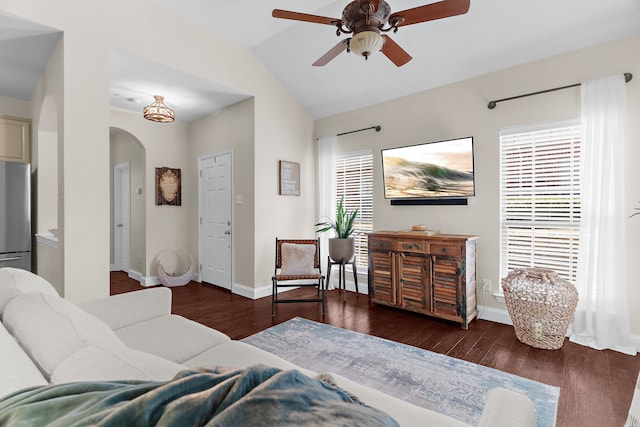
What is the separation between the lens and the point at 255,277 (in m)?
4.15

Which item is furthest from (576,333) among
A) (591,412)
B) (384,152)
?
(384,152)

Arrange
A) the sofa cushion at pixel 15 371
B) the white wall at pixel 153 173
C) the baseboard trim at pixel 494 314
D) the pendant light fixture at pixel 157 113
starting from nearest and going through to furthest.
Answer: the sofa cushion at pixel 15 371 → the baseboard trim at pixel 494 314 → the pendant light fixture at pixel 157 113 → the white wall at pixel 153 173

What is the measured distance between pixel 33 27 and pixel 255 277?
3179 mm

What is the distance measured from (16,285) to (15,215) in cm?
312

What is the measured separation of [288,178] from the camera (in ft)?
14.8

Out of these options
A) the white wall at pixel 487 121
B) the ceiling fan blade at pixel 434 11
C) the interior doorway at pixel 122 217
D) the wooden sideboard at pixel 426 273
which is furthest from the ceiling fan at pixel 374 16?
the interior doorway at pixel 122 217

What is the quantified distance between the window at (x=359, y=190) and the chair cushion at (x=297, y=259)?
86cm

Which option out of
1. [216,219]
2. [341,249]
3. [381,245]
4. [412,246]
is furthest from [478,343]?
[216,219]

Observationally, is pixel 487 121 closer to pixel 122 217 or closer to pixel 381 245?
pixel 381 245

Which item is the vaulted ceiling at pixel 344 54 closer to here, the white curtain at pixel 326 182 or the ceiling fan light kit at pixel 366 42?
the white curtain at pixel 326 182

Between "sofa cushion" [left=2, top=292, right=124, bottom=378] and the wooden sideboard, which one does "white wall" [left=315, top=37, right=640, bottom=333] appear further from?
→ "sofa cushion" [left=2, top=292, right=124, bottom=378]

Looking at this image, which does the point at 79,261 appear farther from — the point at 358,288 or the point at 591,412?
the point at 591,412

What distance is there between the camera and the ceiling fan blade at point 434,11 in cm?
194

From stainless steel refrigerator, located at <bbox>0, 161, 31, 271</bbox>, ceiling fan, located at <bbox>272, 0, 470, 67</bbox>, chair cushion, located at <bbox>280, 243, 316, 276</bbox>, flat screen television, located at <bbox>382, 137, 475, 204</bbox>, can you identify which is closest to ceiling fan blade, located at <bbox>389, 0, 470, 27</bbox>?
ceiling fan, located at <bbox>272, 0, 470, 67</bbox>
